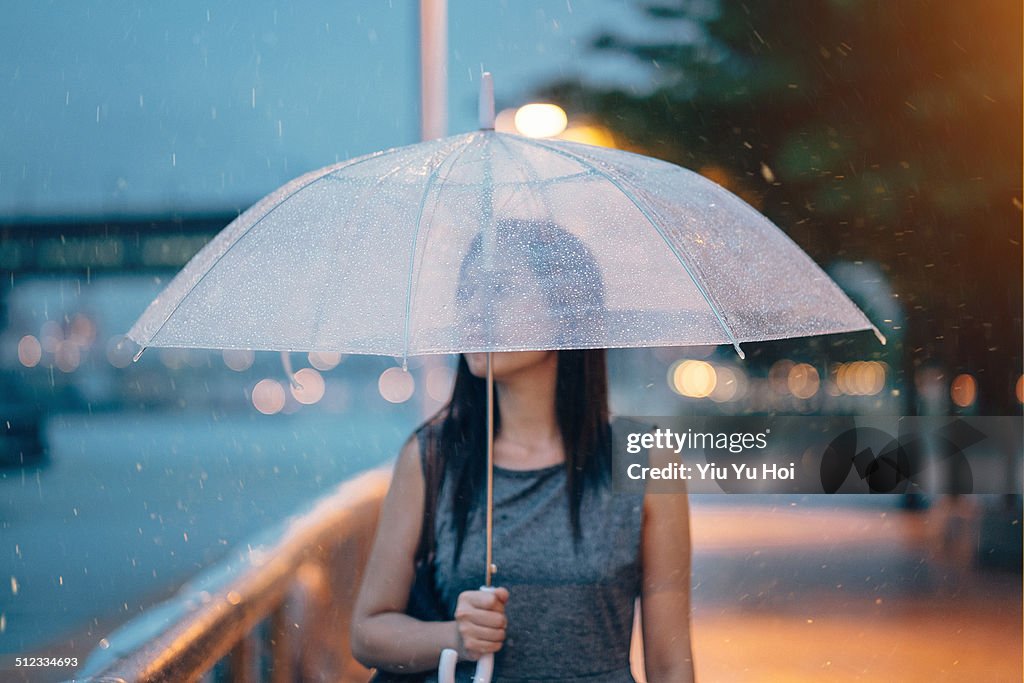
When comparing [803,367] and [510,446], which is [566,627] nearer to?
[510,446]

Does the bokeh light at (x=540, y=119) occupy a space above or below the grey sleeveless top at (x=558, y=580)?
above

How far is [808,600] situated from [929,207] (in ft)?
4.39

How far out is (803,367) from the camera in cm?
365

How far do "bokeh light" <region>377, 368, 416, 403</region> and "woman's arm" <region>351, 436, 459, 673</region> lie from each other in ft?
3.33

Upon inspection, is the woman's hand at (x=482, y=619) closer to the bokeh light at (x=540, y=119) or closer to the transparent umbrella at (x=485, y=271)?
the transparent umbrella at (x=485, y=271)

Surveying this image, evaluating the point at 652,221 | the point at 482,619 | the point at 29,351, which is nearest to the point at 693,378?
the point at 482,619

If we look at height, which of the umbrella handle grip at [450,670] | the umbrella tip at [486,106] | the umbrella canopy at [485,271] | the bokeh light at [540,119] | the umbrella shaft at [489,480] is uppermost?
the bokeh light at [540,119]

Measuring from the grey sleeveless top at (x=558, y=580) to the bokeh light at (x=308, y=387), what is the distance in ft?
4.04

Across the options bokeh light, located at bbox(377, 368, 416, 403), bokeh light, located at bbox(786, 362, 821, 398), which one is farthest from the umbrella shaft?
bokeh light, located at bbox(786, 362, 821, 398)

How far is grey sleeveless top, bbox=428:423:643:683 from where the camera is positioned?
2400mm

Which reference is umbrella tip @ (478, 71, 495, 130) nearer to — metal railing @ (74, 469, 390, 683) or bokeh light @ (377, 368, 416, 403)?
metal railing @ (74, 469, 390, 683)

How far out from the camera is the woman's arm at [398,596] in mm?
2332

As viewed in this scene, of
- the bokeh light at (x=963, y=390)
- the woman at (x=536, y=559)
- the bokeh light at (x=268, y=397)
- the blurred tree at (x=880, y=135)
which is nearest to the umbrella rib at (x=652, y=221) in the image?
the woman at (x=536, y=559)

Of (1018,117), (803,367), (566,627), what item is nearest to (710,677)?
(803,367)
